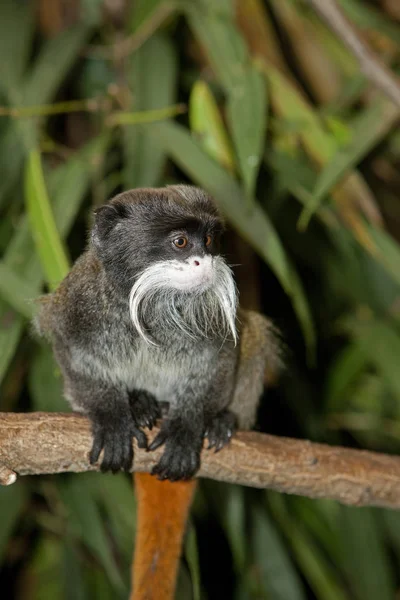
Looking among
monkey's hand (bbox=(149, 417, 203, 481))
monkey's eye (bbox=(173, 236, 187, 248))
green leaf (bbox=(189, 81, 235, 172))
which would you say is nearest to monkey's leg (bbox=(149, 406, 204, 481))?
monkey's hand (bbox=(149, 417, 203, 481))

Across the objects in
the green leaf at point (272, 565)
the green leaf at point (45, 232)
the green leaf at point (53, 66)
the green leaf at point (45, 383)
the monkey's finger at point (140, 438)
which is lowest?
the green leaf at point (272, 565)

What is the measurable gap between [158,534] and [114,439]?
0.28m

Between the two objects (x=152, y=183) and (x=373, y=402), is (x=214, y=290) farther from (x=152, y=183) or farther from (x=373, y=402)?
(x=373, y=402)

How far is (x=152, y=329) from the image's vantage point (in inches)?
69.9

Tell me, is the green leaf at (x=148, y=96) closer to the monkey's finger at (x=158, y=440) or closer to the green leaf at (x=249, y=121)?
the green leaf at (x=249, y=121)

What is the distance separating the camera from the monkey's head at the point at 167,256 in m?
1.60

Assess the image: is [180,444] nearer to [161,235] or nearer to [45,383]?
[161,235]

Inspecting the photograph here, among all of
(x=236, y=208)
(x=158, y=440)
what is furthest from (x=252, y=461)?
(x=236, y=208)

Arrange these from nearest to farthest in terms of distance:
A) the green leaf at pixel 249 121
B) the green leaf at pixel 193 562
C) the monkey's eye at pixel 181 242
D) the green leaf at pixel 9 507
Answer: the monkey's eye at pixel 181 242, the green leaf at pixel 193 562, the green leaf at pixel 249 121, the green leaf at pixel 9 507

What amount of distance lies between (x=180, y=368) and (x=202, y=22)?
144cm

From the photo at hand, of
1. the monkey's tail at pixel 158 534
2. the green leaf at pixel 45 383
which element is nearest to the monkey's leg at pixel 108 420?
the monkey's tail at pixel 158 534

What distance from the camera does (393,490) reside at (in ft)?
6.56

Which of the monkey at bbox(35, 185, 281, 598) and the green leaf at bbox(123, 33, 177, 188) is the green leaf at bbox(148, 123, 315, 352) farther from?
the monkey at bbox(35, 185, 281, 598)

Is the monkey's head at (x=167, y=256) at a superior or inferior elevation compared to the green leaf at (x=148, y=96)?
inferior
